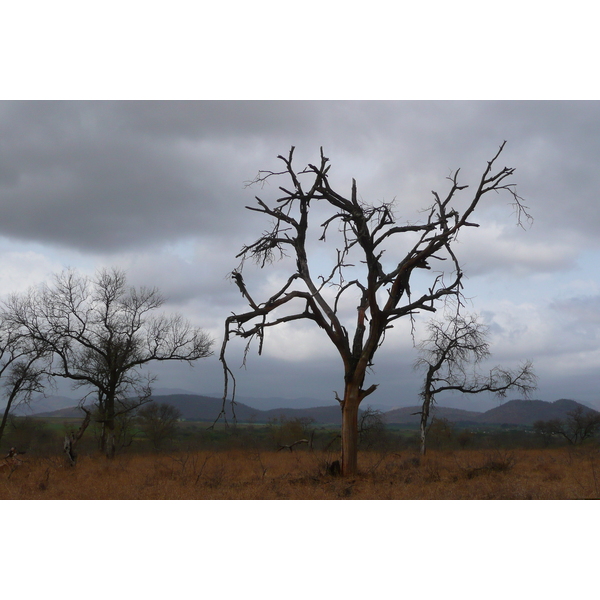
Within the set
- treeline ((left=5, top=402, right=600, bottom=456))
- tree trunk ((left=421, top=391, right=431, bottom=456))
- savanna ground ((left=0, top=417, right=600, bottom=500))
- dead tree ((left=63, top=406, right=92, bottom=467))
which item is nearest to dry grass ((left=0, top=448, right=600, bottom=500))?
savanna ground ((left=0, top=417, right=600, bottom=500))

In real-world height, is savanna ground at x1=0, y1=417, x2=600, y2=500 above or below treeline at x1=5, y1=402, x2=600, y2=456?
above

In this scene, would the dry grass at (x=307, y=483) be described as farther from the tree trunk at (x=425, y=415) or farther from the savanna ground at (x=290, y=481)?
the tree trunk at (x=425, y=415)

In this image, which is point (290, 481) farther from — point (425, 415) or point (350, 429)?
point (425, 415)

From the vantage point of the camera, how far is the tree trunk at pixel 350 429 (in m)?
13.0

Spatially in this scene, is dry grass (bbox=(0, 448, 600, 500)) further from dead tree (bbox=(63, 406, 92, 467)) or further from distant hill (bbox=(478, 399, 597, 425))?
distant hill (bbox=(478, 399, 597, 425))

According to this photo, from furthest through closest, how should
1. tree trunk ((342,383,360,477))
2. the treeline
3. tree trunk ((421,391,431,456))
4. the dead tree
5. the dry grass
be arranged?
the treeline → tree trunk ((421,391,431,456)) → the dead tree → tree trunk ((342,383,360,477)) → the dry grass

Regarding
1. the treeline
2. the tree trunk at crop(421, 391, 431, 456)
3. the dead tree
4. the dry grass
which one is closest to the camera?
the dry grass

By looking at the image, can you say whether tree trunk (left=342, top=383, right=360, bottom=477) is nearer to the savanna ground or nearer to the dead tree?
the savanna ground

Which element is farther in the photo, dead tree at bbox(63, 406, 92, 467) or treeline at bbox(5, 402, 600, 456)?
treeline at bbox(5, 402, 600, 456)

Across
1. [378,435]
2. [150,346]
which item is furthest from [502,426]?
[150,346]

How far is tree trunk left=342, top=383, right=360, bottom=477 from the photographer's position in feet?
42.7

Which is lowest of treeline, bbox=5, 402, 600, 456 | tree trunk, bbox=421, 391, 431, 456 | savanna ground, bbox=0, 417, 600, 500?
treeline, bbox=5, 402, 600, 456

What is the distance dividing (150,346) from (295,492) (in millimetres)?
15682

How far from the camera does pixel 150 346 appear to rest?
24953 mm
